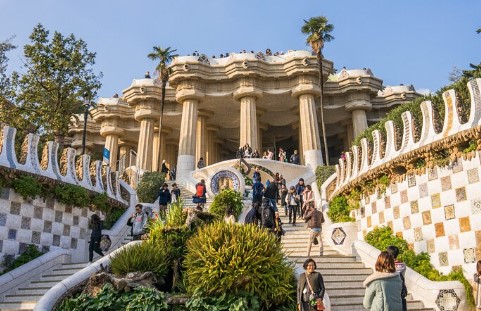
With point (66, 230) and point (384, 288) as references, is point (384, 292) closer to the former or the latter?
A: point (384, 288)

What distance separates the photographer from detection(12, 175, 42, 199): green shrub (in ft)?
43.2

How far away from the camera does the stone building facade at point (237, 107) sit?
35094mm

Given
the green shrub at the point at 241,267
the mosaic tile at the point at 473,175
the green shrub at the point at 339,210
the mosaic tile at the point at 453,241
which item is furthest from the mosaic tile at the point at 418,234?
the green shrub at the point at 241,267

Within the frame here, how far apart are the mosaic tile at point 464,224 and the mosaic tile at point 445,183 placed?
850 mm

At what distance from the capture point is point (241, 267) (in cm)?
891

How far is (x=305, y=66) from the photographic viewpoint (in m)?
35.0

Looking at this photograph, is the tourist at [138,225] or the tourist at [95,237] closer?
the tourist at [95,237]

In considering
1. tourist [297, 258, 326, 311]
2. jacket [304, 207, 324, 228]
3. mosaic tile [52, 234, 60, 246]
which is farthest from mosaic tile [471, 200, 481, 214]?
mosaic tile [52, 234, 60, 246]

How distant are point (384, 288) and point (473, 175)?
19.8 feet

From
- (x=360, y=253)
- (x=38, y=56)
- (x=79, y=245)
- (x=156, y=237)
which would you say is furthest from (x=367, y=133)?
(x=38, y=56)

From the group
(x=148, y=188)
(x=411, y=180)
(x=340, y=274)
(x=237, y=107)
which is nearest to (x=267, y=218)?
(x=340, y=274)

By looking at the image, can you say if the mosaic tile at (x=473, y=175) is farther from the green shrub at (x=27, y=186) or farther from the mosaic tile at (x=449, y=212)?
the green shrub at (x=27, y=186)

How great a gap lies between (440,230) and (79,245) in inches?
434

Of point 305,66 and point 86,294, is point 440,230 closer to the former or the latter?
point 86,294
